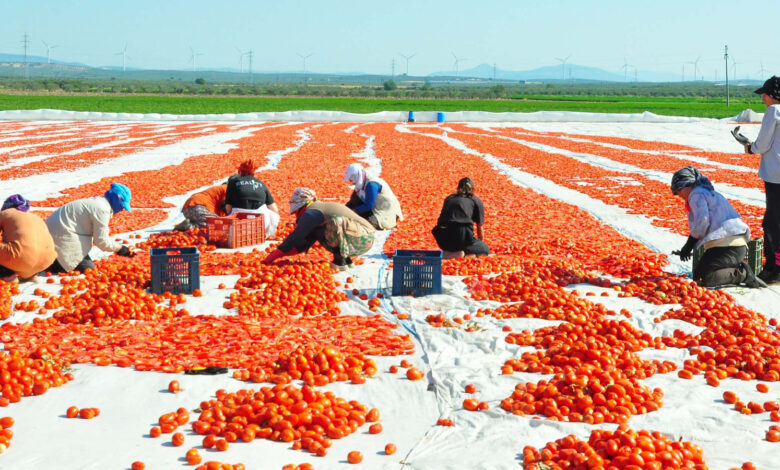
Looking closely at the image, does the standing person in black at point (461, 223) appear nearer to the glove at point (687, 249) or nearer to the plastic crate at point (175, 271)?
the glove at point (687, 249)

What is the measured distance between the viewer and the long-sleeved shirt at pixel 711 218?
8.12 metres

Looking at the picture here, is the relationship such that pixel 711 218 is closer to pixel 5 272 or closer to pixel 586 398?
pixel 586 398

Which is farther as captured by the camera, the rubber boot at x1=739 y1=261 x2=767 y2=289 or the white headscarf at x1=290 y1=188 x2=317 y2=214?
the white headscarf at x1=290 y1=188 x2=317 y2=214

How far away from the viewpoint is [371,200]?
1081 cm

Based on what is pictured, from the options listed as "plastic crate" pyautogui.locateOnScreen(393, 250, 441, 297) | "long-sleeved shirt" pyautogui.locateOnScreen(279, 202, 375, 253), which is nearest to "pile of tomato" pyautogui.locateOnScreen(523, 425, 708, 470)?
"plastic crate" pyautogui.locateOnScreen(393, 250, 441, 297)

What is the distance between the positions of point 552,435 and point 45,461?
10.1 feet

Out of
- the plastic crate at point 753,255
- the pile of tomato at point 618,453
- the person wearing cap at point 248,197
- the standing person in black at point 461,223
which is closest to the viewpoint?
the pile of tomato at point 618,453

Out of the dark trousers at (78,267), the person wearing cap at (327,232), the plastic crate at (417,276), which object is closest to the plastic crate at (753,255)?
the plastic crate at (417,276)

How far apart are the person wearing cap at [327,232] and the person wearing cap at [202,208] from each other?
2424 mm

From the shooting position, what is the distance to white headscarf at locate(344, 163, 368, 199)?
10.6 meters

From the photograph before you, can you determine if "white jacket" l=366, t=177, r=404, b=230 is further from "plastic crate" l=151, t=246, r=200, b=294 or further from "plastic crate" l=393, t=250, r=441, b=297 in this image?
"plastic crate" l=151, t=246, r=200, b=294

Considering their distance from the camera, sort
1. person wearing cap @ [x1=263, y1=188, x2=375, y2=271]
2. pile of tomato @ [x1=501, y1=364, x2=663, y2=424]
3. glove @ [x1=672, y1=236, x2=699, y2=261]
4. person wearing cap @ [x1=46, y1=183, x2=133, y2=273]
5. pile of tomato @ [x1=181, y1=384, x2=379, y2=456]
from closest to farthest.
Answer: pile of tomato @ [x1=181, y1=384, x2=379, y2=456]
pile of tomato @ [x1=501, y1=364, x2=663, y2=424]
glove @ [x1=672, y1=236, x2=699, y2=261]
person wearing cap @ [x1=46, y1=183, x2=133, y2=273]
person wearing cap @ [x1=263, y1=188, x2=375, y2=271]

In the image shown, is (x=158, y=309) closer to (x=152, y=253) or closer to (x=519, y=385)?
(x=152, y=253)

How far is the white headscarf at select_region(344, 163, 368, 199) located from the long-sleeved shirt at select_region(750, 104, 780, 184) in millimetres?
4991
